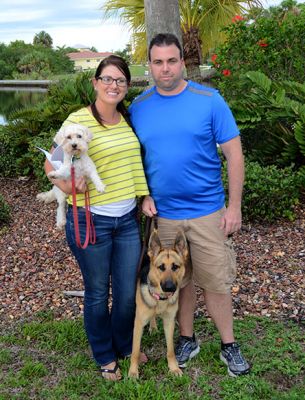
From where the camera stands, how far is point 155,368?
3.90 metres

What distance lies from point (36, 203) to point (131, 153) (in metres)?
4.99

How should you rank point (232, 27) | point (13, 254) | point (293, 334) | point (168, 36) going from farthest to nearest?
point (232, 27)
point (13, 254)
point (293, 334)
point (168, 36)

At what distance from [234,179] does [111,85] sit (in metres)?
1.07

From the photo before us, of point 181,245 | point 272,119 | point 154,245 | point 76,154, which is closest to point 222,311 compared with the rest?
point 181,245

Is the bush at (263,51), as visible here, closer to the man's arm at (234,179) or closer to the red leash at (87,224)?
the man's arm at (234,179)

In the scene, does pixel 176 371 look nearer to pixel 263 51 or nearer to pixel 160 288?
pixel 160 288

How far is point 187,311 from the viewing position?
3951mm

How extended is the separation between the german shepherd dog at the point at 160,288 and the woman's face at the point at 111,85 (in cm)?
100

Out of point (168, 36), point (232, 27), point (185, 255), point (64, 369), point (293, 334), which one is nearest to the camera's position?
point (168, 36)

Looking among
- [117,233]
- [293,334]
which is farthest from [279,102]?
[117,233]

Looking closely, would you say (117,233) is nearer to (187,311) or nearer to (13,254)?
(187,311)

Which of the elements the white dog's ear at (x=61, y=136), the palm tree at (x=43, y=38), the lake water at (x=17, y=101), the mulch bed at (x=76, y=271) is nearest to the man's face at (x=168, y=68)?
the white dog's ear at (x=61, y=136)

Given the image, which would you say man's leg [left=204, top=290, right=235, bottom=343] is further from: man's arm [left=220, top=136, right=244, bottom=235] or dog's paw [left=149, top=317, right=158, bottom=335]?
dog's paw [left=149, top=317, right=158, bottom=335]

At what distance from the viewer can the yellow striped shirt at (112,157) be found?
3277mm
